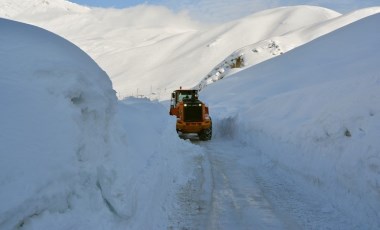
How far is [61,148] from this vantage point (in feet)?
14.6

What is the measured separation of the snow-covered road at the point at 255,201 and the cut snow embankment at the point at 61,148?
33.4 inches

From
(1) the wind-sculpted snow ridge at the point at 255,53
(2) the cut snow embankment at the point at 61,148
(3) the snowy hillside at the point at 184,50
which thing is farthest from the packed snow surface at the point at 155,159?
(3) the snowy hillside at the point at 184,50

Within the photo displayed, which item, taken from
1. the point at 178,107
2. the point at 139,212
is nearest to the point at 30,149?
the point at 139,212

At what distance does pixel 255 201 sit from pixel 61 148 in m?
4.49

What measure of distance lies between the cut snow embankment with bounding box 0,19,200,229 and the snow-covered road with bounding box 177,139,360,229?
33.4 inches

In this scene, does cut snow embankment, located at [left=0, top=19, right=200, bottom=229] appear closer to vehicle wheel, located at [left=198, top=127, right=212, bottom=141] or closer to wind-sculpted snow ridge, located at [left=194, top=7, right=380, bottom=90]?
vehicle wheel, located at [left=198, top=127, right=212, bottom=141]

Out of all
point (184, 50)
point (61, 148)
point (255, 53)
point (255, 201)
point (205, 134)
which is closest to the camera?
point (61, 148)

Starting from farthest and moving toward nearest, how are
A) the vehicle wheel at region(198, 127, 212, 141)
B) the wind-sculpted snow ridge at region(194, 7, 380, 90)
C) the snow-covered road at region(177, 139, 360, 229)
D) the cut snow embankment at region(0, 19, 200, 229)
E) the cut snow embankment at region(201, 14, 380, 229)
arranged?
the wind-sculpted snow ridge at region(194, 7, 380, 90)
the vehicle wheel at region(198, 127, 212, 141)
the cut snow embankment at region(201, 14, 380, 229)
the snow-covered road at region(177, 139, 360, 229)
the cut snow embankment at region(0, 19, 200, 229)

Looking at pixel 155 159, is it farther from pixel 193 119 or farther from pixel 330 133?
pixel 193 119

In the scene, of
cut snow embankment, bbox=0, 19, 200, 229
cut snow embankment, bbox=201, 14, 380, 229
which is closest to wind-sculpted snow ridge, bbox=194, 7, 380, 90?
cut snow embankment, bbox=201, 14, 380, 229

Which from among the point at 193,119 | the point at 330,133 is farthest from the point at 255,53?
the point at 330,133

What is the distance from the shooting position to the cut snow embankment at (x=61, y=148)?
3.77 meters

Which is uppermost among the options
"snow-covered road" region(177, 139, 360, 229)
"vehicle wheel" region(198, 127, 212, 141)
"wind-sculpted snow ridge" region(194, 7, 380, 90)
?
"wind-sculpted snow ridge" region(194, 7, 380, 90)

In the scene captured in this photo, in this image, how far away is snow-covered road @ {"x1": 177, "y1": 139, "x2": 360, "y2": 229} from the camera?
6.62 metres
